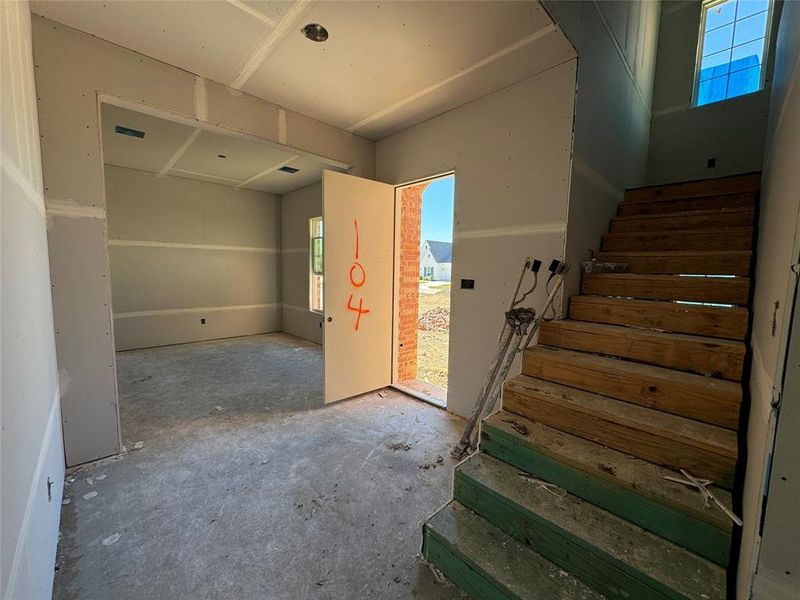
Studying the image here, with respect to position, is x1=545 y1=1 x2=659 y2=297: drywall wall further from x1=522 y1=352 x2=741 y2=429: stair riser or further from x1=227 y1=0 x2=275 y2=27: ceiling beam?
x1=227 y1=0 x2=275 y2=27: ceiling beam

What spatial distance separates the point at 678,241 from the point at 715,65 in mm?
2626

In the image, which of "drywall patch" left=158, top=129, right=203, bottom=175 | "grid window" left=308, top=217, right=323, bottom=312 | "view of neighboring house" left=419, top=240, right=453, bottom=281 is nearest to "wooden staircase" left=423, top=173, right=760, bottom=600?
"drywall patch" left=158, top=129, right=203, bottom=175

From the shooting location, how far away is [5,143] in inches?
41.3

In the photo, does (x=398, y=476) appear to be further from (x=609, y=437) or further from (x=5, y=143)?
(x=5, y=143)

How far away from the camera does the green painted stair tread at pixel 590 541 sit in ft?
3.53

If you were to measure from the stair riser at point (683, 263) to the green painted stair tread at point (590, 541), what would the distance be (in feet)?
5.64

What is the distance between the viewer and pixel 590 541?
1.21m

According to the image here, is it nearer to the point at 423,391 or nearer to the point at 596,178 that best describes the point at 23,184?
the point at 423,391

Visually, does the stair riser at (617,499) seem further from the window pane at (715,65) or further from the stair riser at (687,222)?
the window pane at (715,65)

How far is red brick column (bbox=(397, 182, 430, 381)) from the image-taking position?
3627mm

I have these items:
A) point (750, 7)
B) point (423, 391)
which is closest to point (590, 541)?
point (423, 391)

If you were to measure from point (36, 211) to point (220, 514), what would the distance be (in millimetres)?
1841

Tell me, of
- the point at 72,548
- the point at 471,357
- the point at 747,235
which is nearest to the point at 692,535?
the point at 471,357

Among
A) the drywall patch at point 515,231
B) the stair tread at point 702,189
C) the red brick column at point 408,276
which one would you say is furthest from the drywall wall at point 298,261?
the stair tread at point 702,189
